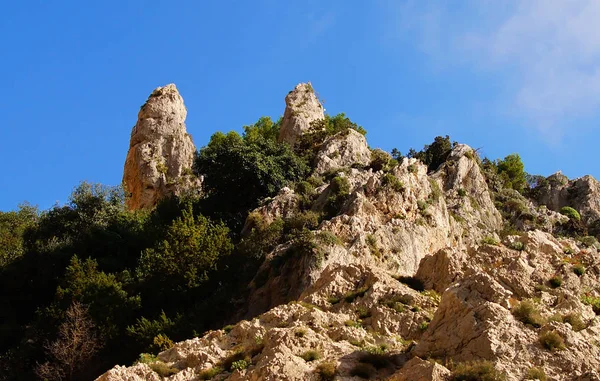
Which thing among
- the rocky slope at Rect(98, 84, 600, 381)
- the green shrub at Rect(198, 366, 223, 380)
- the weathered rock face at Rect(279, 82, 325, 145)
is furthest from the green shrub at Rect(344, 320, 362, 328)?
the weathered rock face at Rect(279, 82, 325, 145)

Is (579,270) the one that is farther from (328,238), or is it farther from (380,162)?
(380,162)

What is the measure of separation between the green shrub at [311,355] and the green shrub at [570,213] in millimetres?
37867

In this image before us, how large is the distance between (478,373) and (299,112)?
165ft

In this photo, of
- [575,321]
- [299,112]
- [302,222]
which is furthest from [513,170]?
[575,321]

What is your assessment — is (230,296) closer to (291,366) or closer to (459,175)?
(291,366)

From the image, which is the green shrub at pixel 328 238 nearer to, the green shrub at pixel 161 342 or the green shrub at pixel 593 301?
the green shrub at pixel 161 342

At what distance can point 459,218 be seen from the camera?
139 ft

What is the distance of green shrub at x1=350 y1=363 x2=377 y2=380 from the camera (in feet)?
58.4

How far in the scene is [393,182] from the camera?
127 ft

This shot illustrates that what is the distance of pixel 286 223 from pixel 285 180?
10.8 metres

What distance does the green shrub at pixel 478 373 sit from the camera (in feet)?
51.0

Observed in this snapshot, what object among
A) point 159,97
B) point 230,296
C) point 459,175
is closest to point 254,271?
point 230,296

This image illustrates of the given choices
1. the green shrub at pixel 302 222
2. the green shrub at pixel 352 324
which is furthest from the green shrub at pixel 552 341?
the green shrub at pixel 302 222

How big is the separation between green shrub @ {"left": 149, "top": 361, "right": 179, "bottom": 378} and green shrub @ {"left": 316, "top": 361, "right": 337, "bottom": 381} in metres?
5.09
